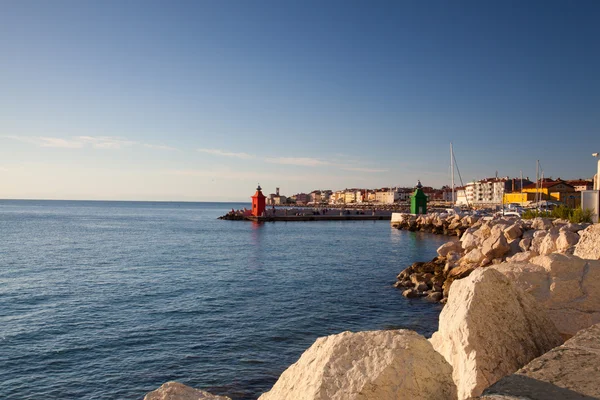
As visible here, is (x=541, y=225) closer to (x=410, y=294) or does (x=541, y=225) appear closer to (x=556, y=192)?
(x=410, y=294)

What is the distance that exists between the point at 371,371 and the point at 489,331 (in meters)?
1.45

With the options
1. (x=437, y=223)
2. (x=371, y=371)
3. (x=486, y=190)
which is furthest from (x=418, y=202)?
(x=486, y=190)

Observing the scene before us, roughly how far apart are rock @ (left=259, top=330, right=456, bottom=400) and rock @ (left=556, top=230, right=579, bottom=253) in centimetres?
1091

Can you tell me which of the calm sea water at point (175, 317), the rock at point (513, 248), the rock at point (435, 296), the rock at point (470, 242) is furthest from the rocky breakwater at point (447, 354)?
the rock at point (470, 242)

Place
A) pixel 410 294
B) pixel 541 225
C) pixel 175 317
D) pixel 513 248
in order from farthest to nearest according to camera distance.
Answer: pixel 541 225
pixel 513 248
pixel 410 294
pixel 175 317

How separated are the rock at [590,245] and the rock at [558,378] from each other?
6.38m

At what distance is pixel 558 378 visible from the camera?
3.04 m

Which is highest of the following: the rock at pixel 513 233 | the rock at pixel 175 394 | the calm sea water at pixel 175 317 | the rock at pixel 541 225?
the rock at pixel 541 225

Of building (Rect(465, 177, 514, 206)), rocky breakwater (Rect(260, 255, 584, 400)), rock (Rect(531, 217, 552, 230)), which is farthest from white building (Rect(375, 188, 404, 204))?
rocky breakwater (Rect(260, 255, 584, 400))

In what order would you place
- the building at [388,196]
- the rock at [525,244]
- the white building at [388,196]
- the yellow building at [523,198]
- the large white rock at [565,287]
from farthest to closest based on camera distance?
the white building at [388,196], the building at [388,196], the yellow building at [523,198], the rock at [525,244], the large white rock at [565,287]

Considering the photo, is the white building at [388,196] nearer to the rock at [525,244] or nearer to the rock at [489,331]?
the rock at [525,244]

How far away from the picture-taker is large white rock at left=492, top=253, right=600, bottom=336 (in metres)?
6.41

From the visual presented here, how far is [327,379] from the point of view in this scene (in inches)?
141

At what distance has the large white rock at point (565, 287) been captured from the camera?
6.41 m
